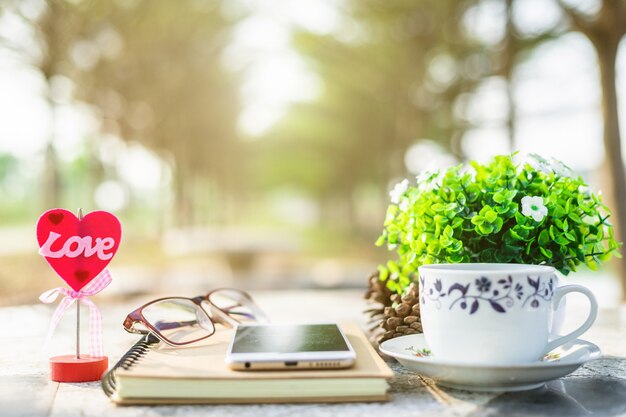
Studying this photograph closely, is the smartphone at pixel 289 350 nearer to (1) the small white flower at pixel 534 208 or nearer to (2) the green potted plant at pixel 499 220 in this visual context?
(2) the green potted plant at pixel 499 220

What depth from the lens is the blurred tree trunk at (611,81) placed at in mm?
4930

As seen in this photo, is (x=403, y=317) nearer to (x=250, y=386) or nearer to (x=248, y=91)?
(x=250, y=386)

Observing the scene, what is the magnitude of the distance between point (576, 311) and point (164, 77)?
12.5 meters

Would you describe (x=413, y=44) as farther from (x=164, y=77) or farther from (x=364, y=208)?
(x=364, y=208)

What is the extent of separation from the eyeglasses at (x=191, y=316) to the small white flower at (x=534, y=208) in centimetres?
73

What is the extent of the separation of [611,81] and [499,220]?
4478 mm

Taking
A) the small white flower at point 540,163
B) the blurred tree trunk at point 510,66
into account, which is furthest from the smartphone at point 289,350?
the blurred tree trunk at point 510,66

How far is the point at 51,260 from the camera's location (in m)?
1.24

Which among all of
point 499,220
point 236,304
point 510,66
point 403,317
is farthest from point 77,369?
point 510,66

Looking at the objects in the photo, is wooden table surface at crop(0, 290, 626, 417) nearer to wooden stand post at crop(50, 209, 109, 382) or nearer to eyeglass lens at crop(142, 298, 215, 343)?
wooden stand post at crop(50, 209, 109, 382)

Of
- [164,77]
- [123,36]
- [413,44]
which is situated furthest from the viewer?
[164,77]

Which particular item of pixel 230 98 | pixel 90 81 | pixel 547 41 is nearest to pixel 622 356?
pixel 547 41

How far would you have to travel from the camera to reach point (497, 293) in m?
1.06

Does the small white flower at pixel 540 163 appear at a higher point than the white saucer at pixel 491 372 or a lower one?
higher
